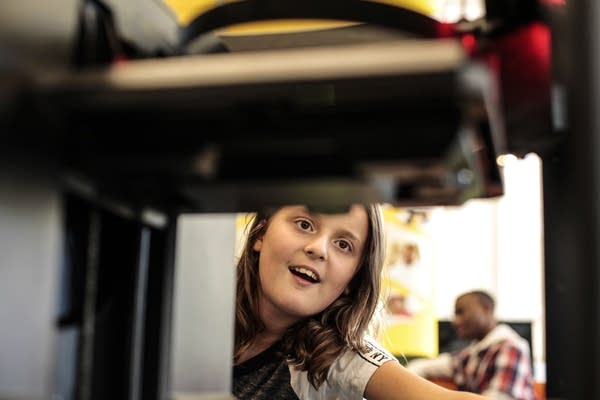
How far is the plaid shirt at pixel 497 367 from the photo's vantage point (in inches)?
56.6

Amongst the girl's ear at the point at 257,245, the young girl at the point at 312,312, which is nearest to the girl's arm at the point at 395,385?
the young girl at the point at 312,312

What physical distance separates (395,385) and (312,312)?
0.16 meters

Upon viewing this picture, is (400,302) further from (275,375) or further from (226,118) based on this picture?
(226,118)

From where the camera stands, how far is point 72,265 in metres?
0.40

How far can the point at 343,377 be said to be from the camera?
3.53 feet

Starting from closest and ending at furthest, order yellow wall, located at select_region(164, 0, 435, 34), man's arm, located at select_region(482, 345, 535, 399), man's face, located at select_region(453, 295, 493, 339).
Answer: yellow wall, located at select_region(164, 0, 435, 34), man's arm, located at select_region(482, 345, 535, 399), man's face, located at select_region(453, 295, 493, 339)

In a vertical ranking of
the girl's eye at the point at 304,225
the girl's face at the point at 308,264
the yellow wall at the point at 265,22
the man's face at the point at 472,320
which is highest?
the yellow wall at the point at 265,22

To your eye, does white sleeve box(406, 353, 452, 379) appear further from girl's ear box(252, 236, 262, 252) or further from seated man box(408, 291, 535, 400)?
girl's ear box(252, 236, 262, 252)

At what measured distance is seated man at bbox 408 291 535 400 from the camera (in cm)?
145

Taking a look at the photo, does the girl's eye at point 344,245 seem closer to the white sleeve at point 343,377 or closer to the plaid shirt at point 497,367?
the white sleeve at point 343,377

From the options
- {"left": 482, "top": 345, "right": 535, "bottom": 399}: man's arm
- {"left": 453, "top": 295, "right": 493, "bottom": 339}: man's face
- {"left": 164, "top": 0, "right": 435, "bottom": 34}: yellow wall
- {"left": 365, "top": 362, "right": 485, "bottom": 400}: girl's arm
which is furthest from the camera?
{"left": 453, "top": 295, "right": 493, "bottom": 339}: man's face

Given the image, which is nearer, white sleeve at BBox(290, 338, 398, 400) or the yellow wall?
the yellow wall

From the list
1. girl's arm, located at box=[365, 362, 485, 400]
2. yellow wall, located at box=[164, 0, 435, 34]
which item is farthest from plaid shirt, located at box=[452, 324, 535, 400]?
yellow wall, located at box=[164, 0, 435, 34]

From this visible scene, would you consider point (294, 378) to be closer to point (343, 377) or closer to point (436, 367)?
point (343, 377)
